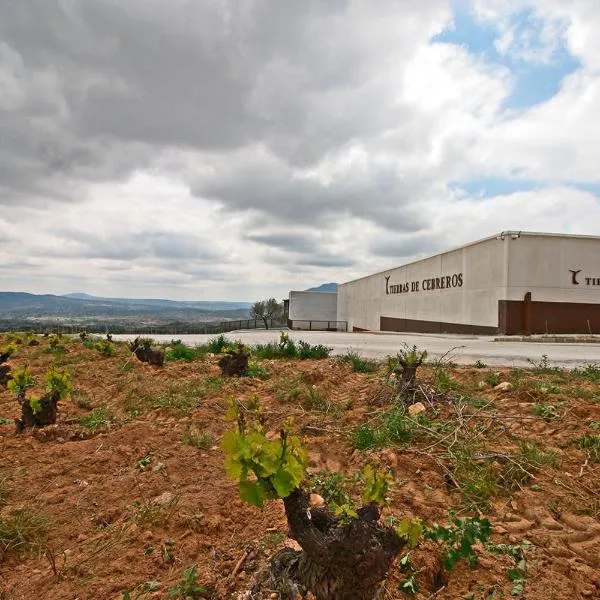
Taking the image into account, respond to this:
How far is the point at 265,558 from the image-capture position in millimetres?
2381

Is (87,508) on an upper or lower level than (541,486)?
lower

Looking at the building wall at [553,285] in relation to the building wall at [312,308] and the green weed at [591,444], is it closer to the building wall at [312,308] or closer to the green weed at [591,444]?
the green weed at [591,444]

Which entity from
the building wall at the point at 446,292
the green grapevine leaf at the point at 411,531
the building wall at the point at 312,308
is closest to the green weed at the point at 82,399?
the green grapevine leaf at the point at 411,531

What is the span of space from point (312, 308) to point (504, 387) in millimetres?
45056

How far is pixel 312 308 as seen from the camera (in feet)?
166

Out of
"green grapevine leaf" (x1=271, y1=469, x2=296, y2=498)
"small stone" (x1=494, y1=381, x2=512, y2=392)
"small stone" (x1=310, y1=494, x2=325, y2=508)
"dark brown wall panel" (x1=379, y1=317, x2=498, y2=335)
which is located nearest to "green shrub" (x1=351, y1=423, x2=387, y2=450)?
"small stone" (x1=310, y1=494, x2=325, y2=508)

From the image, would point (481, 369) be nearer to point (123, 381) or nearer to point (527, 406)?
point (527, 406)

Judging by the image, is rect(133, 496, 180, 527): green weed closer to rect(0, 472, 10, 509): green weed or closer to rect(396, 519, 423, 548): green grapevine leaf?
rect(0, 472, 10, 509): green weed

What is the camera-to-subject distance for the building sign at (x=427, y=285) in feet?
75.2

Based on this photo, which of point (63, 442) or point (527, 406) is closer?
point (63, 442)

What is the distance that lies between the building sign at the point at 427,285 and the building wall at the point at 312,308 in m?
18.0

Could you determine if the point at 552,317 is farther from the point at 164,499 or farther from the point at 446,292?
the point at 164,499

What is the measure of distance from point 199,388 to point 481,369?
4.24 metres

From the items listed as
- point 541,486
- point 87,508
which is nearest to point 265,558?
point 87,508
